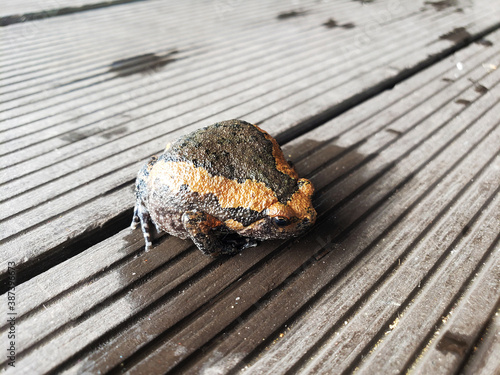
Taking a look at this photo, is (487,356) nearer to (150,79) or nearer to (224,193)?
(224,193)

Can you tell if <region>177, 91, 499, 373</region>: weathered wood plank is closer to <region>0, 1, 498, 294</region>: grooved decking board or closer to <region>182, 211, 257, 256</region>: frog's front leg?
<region>182, 211, 257, 256</region>: frog's front leg

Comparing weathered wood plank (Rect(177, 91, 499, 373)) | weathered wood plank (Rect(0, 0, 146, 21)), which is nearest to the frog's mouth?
weathered wood plank (Rect(177, 91, 499, 373))

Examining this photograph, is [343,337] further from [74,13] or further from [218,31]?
[74,13]

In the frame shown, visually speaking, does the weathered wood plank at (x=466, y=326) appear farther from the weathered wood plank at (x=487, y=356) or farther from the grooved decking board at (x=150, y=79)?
the grooved decking board at (x=150, y=79)

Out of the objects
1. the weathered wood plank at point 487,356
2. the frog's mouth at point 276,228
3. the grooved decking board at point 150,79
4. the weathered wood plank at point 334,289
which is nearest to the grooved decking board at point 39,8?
the grooved decking board at point 150,79

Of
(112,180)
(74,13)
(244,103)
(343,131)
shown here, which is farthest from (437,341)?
(74,13)

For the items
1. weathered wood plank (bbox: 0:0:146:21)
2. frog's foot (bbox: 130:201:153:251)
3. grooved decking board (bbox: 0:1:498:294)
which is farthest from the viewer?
weathered wood plank (bbox: 0:0:146:21)

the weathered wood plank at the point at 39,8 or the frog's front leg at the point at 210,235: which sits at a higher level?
the weathered wood plank at the point at 39,8
